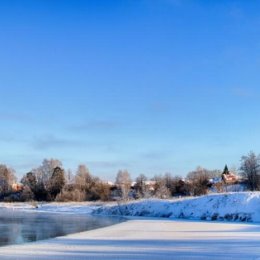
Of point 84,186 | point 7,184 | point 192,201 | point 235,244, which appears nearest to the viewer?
point 235,244

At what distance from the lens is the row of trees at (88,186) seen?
9144 centimetres

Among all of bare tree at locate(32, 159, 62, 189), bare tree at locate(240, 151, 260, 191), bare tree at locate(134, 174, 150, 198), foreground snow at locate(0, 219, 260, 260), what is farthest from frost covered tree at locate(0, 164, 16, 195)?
foreground snow at locate(0, 219, 260, 260)

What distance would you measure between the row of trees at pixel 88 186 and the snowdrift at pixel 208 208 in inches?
1139

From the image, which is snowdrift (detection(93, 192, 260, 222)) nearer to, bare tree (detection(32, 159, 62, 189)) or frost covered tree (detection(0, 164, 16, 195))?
bare tree (detection(32, 159, 62, 189))

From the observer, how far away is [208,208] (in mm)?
47094

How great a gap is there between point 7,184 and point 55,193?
81.1ft

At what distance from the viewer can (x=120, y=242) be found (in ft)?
74.2

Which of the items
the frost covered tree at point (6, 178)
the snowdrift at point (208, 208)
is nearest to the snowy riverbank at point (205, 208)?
the snowdrift at point (208, 208)

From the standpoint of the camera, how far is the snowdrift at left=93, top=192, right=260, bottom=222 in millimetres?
43312

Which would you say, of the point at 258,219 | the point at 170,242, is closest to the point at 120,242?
the point at 170,242

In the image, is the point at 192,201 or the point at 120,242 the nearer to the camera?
→ the point at 120,242

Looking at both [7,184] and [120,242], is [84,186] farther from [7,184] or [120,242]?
[120,242]

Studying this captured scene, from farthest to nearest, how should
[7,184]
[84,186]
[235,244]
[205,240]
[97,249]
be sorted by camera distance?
[7,184], [84,186], [205,240], [235,244], [97,249]

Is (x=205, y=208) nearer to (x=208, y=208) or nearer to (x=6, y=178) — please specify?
(x=208, y=208)
